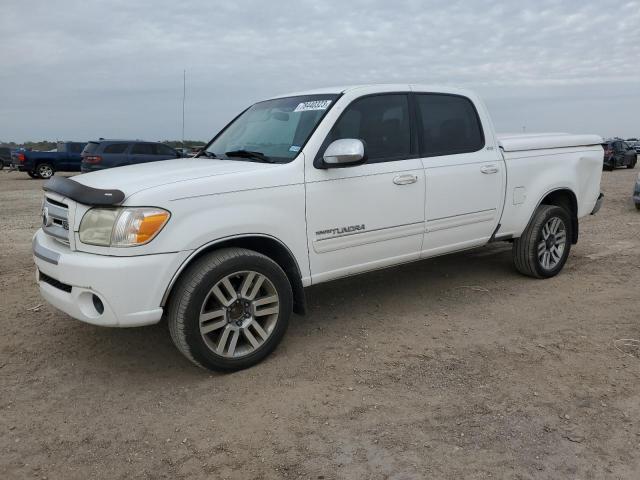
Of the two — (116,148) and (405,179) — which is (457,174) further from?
(116,148)

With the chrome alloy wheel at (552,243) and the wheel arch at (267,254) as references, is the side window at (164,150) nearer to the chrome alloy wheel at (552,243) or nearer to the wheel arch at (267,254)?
the chrome alloy wheel at (552,243)

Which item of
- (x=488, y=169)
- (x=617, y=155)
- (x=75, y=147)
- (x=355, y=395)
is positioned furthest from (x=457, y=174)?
(x=617, y=155)

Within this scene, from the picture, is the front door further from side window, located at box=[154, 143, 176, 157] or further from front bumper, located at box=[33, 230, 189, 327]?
side window, located at box=[154, 143, 176, 157]

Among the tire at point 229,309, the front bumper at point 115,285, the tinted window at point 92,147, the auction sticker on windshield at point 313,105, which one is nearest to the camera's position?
the front bumper at point 115,285

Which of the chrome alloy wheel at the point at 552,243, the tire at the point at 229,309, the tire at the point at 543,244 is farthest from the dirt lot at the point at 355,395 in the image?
the chrome alloy wheel at the point at 552,243

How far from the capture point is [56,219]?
3.61m

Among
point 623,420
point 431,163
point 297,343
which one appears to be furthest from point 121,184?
point 623,420

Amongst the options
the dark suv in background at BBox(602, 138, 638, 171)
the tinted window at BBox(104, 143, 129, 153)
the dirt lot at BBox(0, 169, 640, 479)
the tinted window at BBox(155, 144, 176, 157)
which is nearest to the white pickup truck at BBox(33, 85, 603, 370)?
the dirt lot at BBox(0, 169, 640, 479)

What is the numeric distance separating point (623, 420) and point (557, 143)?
3.37 meters

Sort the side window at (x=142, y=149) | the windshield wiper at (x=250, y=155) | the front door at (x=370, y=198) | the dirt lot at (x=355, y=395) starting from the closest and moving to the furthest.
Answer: the dirt lot at (x=355, y=395) → the front door at (x=370, y=198) → the windshield wiper at (x=250, y=155) → the side window at (x=142, y=149)

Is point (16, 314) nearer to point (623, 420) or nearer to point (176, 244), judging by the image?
point (176, 244)

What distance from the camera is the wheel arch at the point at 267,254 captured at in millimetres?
3352

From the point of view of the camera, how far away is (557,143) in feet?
18.5

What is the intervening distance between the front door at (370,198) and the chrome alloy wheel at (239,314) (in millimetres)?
452
